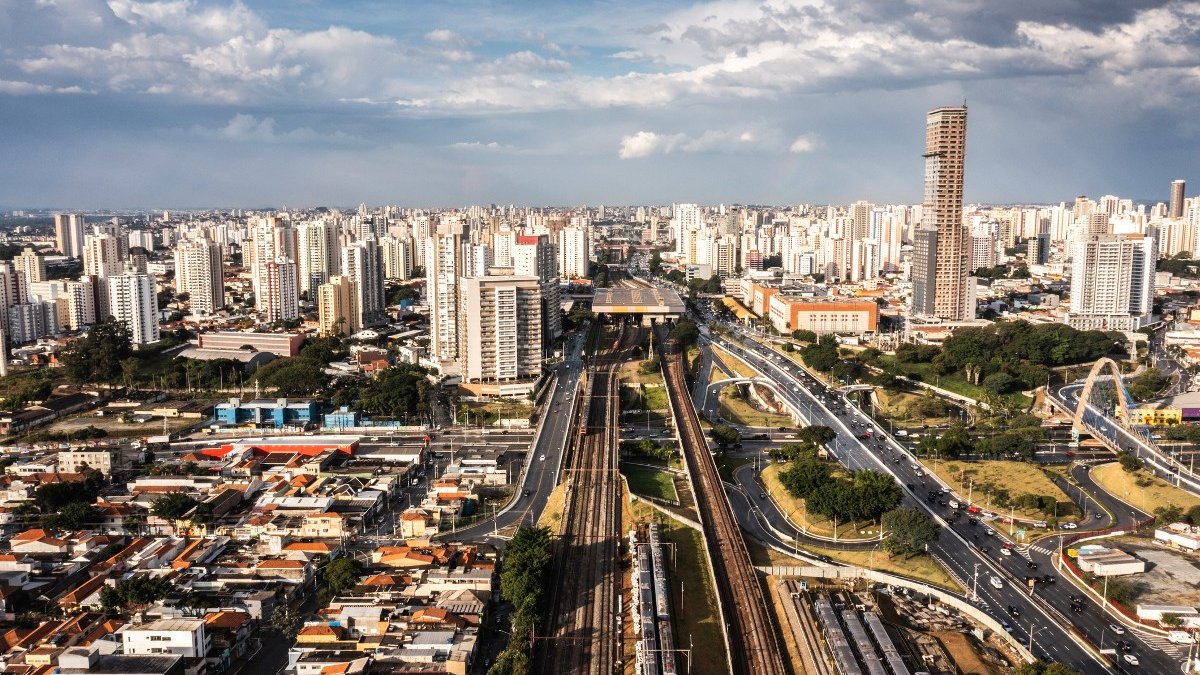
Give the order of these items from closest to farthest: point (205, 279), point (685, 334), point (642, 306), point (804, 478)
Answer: point (804, 478), point (685, 334), point (642, 306), point (205, 279)

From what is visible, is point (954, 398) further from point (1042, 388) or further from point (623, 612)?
point (623, 612)

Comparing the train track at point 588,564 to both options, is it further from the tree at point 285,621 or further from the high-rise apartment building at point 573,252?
the high-rise apartment building at point 573,252

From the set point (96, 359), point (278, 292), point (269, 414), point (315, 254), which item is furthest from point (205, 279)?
point (269, 414)

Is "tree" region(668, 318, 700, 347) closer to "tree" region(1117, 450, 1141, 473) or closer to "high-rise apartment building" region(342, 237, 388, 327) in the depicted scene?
"high-rise apartment building" region(342, 237, 388, 327)

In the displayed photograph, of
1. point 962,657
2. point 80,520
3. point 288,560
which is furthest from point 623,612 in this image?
point 80,520

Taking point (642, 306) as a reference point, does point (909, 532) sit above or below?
below

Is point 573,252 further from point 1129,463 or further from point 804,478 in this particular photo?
point 1129,463

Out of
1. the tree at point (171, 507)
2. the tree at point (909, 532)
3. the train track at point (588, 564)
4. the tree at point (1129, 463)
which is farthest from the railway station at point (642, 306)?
the tree at point (909, 532)
